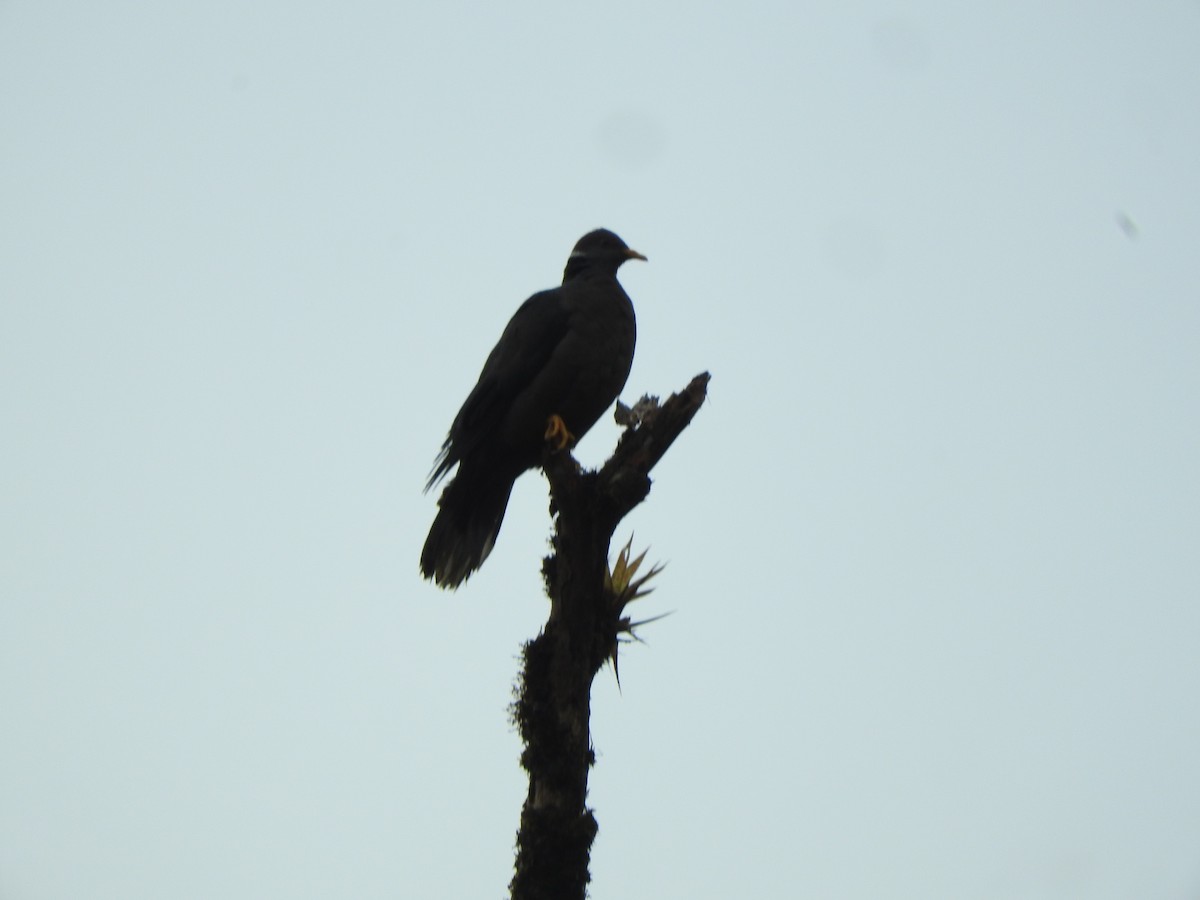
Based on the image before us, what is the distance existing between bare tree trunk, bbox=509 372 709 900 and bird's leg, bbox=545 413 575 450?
1.35 metres

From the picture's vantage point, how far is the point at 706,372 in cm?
483

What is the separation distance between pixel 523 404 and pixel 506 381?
17 centimetres

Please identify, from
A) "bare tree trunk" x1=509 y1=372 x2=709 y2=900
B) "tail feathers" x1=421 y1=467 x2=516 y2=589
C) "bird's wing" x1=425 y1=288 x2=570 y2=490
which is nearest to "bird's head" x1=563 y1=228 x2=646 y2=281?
"bird's wing" x1=425 y1=288 x2=570 y2=490

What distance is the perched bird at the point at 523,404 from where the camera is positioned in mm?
6207

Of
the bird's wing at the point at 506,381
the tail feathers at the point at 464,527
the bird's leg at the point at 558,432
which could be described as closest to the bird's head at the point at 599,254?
the bird's wing at the point at 506,381

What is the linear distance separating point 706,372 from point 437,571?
224cm

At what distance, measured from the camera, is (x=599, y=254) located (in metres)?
7.12

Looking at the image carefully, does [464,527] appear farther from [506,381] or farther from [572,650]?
[572,650]

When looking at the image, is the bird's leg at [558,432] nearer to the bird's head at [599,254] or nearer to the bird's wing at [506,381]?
the bird's wing at [506,381]

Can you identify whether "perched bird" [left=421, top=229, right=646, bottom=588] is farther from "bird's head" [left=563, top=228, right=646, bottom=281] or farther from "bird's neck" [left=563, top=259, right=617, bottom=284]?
"bird's head" [left=563, top=228, right=646, bottom=281]

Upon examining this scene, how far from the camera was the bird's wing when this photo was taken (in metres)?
6.30

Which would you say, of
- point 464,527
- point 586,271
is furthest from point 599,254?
point 464,527

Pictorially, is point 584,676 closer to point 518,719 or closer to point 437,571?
point 518,719

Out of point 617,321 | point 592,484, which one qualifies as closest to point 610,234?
point 617,321
